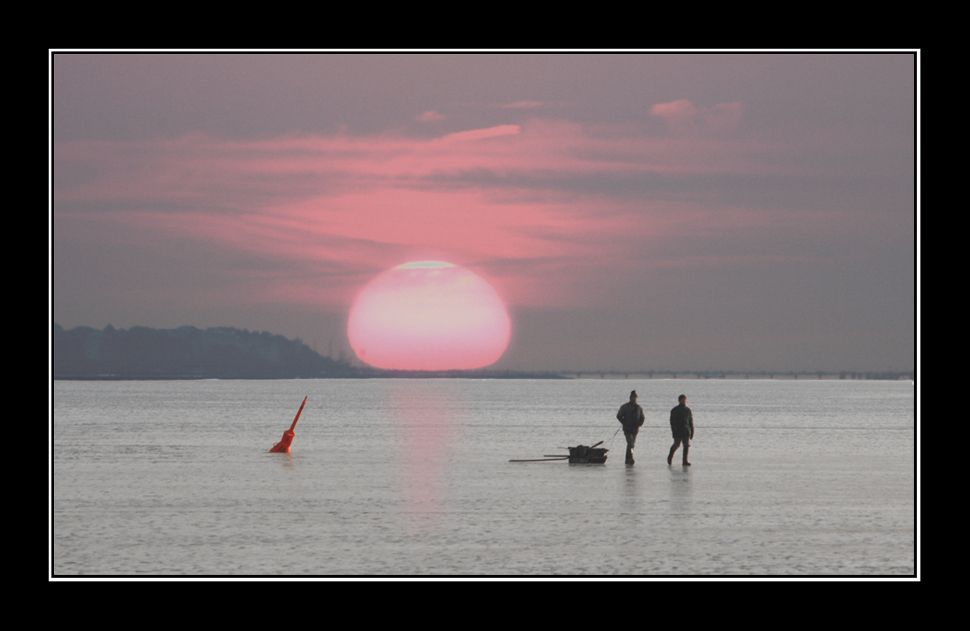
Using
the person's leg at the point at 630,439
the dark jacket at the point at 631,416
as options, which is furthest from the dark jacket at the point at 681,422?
the person's leg at the point at 630,439

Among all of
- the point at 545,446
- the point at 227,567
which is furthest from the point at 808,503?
the point at 545,446

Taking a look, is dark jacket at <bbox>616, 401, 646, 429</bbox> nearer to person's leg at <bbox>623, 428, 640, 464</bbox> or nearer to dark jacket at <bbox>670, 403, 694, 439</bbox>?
person's leg at <bbox>623, 428, 640, 464</bbox>

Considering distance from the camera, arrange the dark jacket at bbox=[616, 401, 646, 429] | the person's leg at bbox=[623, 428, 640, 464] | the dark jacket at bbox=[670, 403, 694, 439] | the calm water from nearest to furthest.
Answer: the calm water < the dark jacket at bbox=[670, 403, 694, 439] < the dark jacket at bbox=[616, 401, 646, 429] < the person's leg at bbox=[623, 428, 640, 464]

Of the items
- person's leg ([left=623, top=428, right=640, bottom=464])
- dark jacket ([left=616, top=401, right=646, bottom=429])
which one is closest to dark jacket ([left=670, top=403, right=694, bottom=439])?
dark jacket ([left=616, top=401, right=646, bottom=429])

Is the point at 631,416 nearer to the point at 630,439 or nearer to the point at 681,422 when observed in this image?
the point at 630,439

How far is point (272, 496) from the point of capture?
19000mm

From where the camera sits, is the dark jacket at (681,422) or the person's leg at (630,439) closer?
the dark jacket at (681,422)

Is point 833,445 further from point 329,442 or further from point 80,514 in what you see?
point 80,514

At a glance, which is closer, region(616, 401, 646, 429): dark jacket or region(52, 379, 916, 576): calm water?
region(52, 379, 916, 576): calm water

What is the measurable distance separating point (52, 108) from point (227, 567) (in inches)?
208

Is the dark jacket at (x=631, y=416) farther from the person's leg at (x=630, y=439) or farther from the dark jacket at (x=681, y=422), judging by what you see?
the dark jacket at (x=681, y=422)

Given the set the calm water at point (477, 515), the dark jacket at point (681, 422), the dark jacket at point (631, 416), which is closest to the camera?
the calm water at point (477, 515)

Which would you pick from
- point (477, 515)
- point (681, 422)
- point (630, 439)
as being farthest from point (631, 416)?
point (477, 515)

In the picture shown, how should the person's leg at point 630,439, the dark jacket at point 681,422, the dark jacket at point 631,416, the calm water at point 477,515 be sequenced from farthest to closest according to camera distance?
1. the person's leg at point 630,439
2. the dark jacket at point 631,416
3. the dark jacket at point 681,422
4. the calm water at point 477,515
